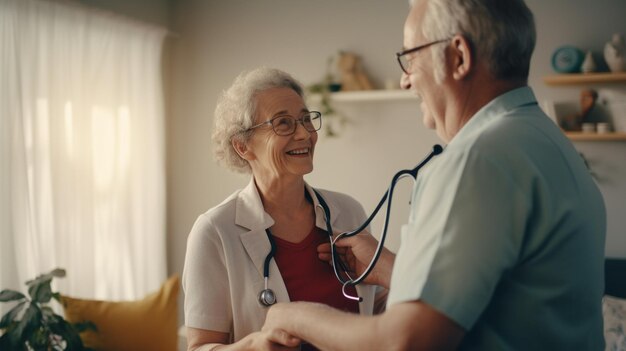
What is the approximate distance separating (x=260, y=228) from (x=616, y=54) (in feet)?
7.05

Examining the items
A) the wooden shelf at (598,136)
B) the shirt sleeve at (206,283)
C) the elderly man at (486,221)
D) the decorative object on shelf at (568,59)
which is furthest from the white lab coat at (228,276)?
the decorative object on shelf at (568,59)

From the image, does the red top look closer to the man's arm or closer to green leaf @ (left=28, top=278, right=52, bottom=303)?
the man's arm

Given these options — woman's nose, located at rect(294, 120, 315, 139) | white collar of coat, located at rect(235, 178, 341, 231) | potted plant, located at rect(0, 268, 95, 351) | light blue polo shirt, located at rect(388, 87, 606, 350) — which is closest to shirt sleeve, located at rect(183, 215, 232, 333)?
white collar of coat, located at rect(235, 178, 341, 231)

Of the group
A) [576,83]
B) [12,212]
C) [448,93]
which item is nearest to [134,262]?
[12,212]

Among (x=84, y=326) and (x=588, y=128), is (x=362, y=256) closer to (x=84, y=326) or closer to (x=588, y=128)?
(x=84, y=326)

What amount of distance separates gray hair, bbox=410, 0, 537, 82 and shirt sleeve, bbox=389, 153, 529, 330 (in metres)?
0.19

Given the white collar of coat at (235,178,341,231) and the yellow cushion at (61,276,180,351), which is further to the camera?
the yellow cushion at (61,276,180,351)

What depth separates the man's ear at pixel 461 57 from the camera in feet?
2.72

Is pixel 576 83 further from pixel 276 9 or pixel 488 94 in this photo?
pixel 488 94

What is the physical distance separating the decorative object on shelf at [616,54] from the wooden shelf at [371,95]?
1007 millimetres

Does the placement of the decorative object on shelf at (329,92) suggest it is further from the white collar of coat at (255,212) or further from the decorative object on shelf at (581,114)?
the white collar of coat at (255,212)

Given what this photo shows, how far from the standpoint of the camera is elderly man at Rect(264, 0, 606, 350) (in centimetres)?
70

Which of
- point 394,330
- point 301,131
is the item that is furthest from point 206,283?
point 394,330

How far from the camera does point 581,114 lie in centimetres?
292
